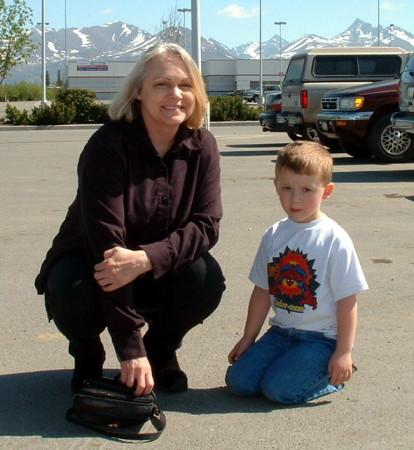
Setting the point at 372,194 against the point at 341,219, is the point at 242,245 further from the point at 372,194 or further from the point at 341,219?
the point at 372,194

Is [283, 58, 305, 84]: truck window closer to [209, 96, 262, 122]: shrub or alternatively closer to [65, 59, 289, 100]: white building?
[209, 96, 262, 122]: shrub

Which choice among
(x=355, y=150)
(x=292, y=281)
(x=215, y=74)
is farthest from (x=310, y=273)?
(x=215, y=74)

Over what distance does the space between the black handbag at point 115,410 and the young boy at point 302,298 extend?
0.49 meters

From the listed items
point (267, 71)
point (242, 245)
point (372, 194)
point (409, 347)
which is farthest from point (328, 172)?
point (267, 71)

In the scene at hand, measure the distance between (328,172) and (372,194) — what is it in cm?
647

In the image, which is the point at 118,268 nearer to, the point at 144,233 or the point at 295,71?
the point at 144,233

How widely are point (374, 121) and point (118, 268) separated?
421 inches

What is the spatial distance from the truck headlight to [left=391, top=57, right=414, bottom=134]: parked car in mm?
1911

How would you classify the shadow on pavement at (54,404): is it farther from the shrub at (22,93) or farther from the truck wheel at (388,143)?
the shrub at (22,93)

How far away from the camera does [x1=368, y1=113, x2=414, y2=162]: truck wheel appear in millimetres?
13305

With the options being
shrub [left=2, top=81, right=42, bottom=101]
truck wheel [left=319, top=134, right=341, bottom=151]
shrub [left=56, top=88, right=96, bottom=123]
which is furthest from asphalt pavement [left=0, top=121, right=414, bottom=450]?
shrub [left=2, top=81, right=42, bottom=101]

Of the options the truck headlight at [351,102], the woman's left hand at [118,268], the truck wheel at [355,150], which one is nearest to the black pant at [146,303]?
the woman's left hand at [118,268]

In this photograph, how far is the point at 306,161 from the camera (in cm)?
362

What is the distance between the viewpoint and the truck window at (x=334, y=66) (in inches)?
667
